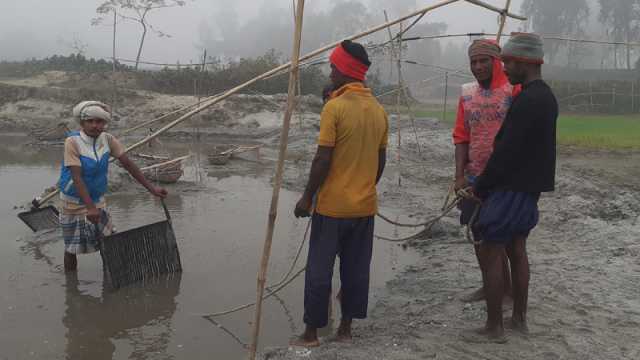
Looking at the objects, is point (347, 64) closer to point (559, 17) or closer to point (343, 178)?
point (343, 178)

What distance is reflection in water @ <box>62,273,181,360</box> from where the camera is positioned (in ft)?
10.3

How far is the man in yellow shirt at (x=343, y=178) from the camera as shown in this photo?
260 cm

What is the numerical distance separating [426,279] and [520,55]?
211cm

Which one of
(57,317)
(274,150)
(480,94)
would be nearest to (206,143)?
(274,150)

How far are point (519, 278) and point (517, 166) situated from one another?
0.67 meters

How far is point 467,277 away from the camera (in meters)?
4.04

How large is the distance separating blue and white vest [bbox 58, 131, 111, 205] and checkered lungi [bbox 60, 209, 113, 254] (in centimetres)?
13

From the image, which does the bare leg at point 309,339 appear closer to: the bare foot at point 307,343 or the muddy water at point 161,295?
the bare foot at point 307,343

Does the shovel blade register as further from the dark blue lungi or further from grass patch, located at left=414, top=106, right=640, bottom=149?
grass patch, located at left=414, top=106, right=640, bottom=149

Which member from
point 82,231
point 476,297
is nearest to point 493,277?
point 476,297

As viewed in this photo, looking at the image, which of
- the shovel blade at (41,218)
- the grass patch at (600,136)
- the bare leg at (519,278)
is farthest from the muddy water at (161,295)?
the grass patch at (600,136)

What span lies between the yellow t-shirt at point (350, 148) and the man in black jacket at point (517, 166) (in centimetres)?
57

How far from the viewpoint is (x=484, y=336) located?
9.30ft

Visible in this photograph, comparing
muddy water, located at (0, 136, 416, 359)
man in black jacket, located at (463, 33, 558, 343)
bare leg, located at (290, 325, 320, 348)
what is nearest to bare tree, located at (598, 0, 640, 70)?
muddy water, located at (0, 136, 416, 359)
